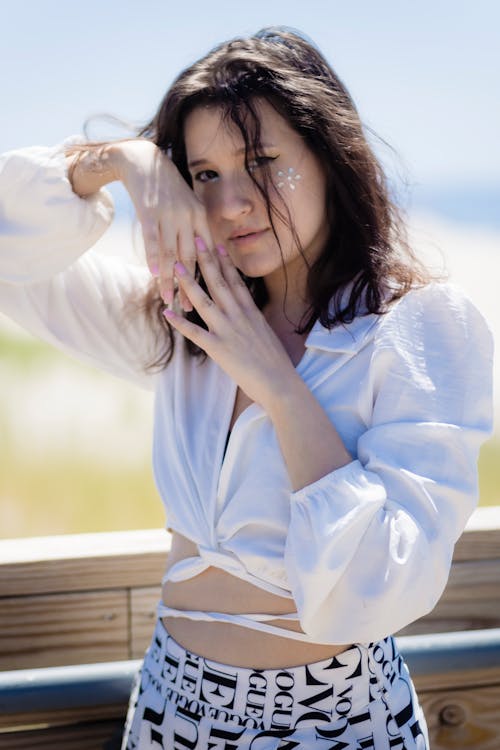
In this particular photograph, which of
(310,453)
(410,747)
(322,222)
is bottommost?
(410,747)

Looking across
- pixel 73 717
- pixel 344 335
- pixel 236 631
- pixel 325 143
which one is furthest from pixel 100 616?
pixel 325 143

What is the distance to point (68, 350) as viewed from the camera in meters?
1.58

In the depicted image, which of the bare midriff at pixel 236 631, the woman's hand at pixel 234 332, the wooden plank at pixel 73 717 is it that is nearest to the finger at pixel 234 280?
the woman's hand at pixel 234 332

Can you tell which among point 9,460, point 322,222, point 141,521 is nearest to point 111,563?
point 322,222

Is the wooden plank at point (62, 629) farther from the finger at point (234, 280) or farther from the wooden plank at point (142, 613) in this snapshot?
the finger at point (234, 280)

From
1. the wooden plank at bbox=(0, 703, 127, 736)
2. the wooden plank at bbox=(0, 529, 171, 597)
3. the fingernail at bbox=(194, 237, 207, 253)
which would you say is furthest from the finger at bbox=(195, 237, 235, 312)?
the wooden plank at bbox=(0, 703, 127, 736)

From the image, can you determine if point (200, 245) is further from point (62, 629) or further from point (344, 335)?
point (62, 629)

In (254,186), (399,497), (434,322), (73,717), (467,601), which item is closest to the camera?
(399,497)

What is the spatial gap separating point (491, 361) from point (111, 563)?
2.59 feet

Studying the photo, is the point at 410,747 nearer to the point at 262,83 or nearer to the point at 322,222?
the point at 322,222

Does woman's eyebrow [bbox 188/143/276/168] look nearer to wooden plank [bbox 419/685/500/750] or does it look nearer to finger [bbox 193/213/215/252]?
finger [bbox 193/213/215/252]

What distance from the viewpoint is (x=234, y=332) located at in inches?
48.9

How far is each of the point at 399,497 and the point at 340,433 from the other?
0.54ft

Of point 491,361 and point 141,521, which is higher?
point 491,361
